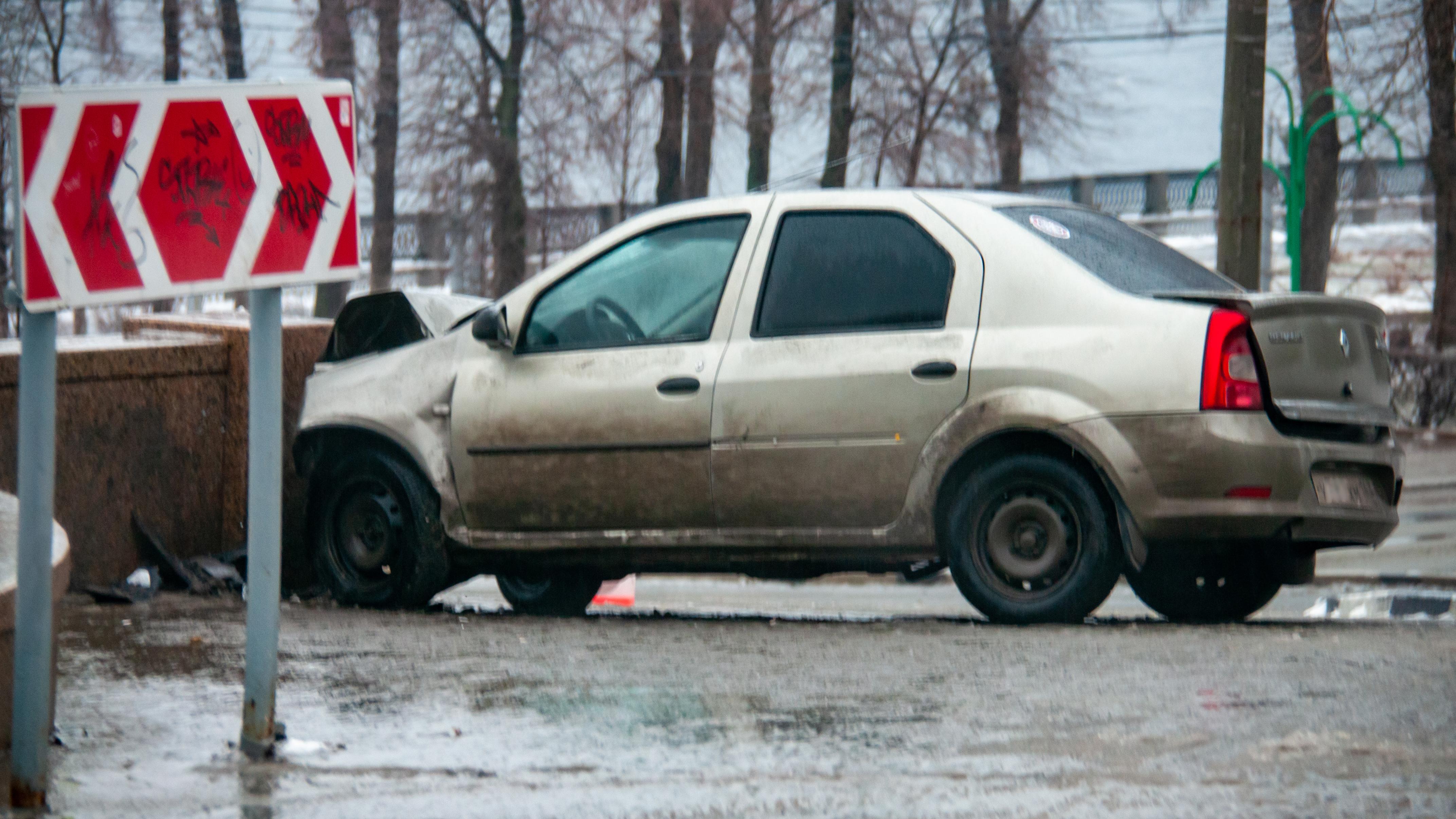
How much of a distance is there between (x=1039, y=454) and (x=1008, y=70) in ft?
77.3

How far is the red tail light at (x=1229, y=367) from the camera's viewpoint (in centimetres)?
562

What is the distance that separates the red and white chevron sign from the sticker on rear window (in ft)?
9.08

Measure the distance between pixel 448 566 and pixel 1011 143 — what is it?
23308mm

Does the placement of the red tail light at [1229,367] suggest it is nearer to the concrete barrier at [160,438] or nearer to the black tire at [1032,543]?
the black tire at [1032,543]

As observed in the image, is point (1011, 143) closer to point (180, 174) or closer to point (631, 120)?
point (631, 120)

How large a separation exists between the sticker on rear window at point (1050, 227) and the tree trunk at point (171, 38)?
21631 millimetres

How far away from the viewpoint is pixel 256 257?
13.4 feet

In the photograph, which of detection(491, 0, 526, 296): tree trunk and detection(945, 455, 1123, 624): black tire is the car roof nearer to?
detection(945, 455, 1123, 624): black tire

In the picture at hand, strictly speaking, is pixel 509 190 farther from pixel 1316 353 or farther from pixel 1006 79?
pixel 1316 353

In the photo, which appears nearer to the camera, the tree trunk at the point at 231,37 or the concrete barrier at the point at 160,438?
the concrete barrier at the point at 160,438

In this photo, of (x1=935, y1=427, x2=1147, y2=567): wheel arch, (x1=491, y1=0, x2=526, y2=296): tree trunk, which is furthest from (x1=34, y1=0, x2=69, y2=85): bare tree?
(x1=935, y1=427, x2=1147, y2=567): wheel arch

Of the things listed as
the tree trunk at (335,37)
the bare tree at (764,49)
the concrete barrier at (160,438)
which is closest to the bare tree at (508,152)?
the tree trunk at (335,37)

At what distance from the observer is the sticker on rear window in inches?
244

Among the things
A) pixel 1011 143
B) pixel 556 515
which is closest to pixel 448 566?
pixel 556 515
